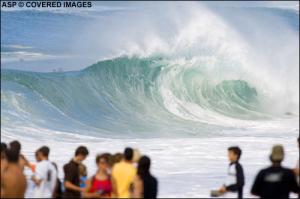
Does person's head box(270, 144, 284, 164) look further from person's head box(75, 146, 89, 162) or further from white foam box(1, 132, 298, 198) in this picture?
white foam box(1, 132, 298, 198)

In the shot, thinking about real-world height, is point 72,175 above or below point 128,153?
below

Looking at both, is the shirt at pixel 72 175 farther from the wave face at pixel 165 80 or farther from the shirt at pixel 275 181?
the wave face at pixel 165 80

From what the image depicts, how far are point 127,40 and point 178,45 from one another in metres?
4.40

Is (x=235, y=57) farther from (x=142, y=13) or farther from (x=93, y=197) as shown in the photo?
(x=93, y=197)

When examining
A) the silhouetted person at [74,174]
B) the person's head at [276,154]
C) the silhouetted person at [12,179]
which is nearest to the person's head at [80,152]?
the silhouetted person at [74,174]

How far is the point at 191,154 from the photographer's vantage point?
59.9 feet

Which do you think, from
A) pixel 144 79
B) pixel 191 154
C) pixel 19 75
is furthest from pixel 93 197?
pixel 144 79

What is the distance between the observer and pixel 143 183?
345 inches

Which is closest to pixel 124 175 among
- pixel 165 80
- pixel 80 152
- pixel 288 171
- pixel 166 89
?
pixel 80 152

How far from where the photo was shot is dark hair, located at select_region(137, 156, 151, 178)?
8648 mm

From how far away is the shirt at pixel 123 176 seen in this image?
887 centimetres

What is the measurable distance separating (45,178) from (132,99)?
1953cm

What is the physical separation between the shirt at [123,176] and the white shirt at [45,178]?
2.14 feet

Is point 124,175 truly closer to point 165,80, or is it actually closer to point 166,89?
point 166,89
